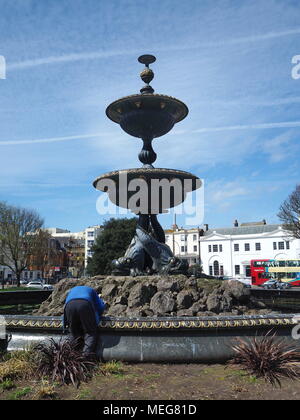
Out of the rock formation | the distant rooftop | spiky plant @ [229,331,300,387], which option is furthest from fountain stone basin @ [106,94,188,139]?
the distant rooftop

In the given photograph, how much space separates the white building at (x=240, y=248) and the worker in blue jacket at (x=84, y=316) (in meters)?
53.1

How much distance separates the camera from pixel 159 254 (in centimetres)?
1115

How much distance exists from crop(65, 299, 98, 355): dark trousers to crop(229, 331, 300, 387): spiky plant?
84.0 inches

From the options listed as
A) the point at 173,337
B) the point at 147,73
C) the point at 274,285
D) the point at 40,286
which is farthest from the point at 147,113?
the point at 40,286

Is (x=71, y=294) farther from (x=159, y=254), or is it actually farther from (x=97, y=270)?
(x=97, y=270)

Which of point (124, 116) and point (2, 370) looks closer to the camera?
point (2, 370)

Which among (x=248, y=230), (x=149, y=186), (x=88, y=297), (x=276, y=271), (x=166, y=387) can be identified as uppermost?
(x=248, y=230)

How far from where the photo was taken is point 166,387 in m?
4.82

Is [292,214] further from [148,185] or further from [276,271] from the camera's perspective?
[148,185]

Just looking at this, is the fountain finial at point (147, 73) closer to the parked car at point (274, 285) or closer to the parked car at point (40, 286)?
the parked car at point (274, 285)

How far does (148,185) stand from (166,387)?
6.75 m

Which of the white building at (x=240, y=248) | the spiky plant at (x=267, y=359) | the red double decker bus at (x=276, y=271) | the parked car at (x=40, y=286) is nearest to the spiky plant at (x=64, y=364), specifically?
the spiky plant at (x=267, y=359)

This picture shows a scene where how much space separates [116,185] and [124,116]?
7.82ft
